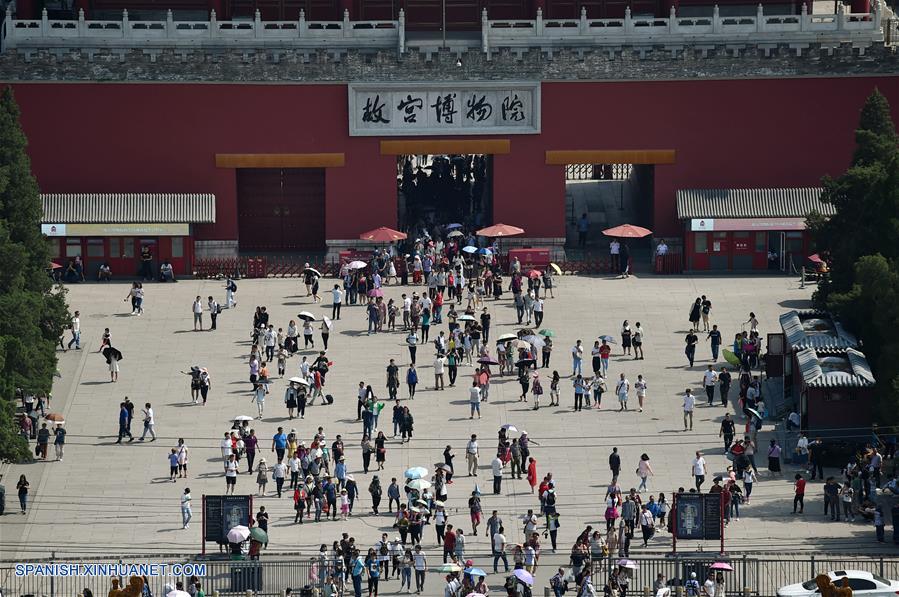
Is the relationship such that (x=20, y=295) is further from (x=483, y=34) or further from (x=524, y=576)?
(x=483, y=34)

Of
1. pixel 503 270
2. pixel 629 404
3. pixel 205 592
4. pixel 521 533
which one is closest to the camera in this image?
pixel 205 592

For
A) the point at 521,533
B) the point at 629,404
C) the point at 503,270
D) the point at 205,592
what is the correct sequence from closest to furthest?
the point at 205,592 < the point at 521,533 < the point at 629,404 < the point at 503,270

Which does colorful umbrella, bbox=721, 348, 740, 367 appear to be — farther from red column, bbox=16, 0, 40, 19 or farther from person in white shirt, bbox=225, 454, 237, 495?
red column, bbox=16, 0, 40, 19

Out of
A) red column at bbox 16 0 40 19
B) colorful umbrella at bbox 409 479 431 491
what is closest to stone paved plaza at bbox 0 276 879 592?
colorful umbrella at bbox 409 479 431 491

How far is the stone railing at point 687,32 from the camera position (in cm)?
8294

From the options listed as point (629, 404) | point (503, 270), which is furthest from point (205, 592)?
point (503, 270)

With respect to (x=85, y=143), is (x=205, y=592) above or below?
below

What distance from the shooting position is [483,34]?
82.9 metres

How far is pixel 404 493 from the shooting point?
59.8 m

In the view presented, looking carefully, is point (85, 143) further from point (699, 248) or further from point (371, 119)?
point (699, 248)

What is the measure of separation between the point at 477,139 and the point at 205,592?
112ft

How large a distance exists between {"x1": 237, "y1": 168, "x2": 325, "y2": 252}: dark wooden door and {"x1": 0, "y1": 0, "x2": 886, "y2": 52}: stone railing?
5315mm

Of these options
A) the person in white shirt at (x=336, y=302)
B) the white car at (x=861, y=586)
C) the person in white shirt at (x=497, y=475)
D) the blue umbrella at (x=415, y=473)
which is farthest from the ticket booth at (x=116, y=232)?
the white car at (x=861, y=586)

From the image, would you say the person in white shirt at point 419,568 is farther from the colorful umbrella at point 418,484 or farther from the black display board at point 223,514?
the black display board at point 223,514
